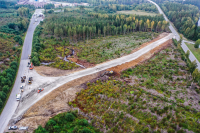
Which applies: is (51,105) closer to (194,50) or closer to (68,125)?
(68,125)

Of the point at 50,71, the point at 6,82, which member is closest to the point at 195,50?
the point at 50,71

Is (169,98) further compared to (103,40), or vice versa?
(103,40)

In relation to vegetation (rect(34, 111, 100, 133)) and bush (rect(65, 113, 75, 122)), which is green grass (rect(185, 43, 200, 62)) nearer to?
vegetation (rect(34, 111, 100, 133))

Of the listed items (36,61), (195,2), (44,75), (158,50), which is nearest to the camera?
(44,75)

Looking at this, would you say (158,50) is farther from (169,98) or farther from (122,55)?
(169,98)

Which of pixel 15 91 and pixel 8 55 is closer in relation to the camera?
pixel 15 91

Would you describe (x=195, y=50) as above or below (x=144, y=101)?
above

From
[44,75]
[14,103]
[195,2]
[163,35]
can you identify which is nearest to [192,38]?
[163,35]

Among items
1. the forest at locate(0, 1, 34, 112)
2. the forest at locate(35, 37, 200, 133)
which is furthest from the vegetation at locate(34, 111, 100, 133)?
the forest at locate(0, 1, 34, 112)
